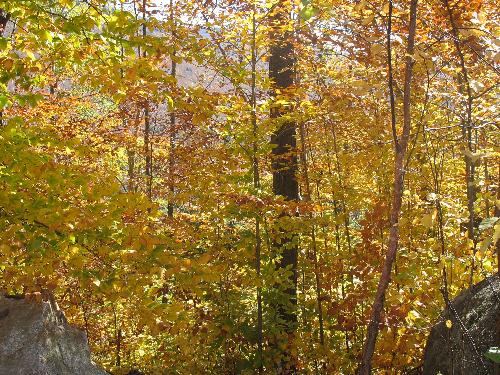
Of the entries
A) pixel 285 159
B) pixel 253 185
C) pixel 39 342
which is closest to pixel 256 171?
pixel 253 185

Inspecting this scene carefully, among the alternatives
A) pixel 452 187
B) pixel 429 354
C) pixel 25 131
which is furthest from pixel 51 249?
pixel 452 187

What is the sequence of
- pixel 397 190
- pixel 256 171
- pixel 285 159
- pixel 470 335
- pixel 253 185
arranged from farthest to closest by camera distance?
pixel 285 159, pixel 253 185, pixel 256 171, pixel 470 335, pixel 397 190

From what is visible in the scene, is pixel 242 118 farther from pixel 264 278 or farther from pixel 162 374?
pixel 162 374

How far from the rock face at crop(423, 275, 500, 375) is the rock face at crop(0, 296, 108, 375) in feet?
10.2

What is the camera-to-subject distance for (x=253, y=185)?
→ 552 cm

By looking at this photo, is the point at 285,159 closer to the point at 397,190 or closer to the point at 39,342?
the point at 397,190

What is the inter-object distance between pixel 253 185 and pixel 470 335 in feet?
9.69

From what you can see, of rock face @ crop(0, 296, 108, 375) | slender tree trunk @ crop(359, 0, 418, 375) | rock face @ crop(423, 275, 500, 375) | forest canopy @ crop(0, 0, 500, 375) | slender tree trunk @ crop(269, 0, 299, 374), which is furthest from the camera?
slender tree trunk @ crop(269, 0, 299, 374)

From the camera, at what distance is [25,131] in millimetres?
3471

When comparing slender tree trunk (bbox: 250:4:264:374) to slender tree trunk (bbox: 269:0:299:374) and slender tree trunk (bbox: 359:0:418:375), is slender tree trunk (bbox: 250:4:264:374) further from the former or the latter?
slender tree trunk (bbox: 359:0:418:375)

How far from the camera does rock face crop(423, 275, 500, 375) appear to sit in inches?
130

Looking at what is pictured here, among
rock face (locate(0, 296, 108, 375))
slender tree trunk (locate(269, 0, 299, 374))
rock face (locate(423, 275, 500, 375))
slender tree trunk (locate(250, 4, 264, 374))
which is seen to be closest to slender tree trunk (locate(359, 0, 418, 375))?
rock face (locate(423, 275, 500, 375))

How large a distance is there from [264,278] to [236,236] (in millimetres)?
658

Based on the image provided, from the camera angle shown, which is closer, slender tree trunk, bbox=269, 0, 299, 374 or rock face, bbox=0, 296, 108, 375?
rock face, bbox=0, 296, 108, 375
